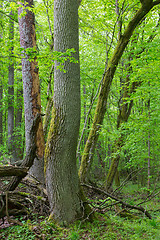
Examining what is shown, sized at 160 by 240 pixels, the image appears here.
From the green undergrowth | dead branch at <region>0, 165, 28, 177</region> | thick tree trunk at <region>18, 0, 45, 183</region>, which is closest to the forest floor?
the green undergrowth

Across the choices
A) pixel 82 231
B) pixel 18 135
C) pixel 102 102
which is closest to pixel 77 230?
pixel 82 231

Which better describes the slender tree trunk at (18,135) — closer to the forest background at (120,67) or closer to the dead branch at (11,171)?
the forest background at (120,67)

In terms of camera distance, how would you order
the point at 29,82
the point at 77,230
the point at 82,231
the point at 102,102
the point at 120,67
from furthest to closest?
1. the point at 120,67
2. the point at 102,102
3. the point at 29,82
4. the point at 82,231
5. the point at 77,230

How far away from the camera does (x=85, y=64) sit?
36.0 ft

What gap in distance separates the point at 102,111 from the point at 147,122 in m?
2.15

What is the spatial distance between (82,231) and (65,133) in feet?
5.77

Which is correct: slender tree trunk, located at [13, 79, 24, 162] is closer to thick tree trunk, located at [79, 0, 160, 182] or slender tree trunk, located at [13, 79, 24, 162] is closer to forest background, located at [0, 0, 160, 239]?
forest background, located at [0, 0, 160, 239]

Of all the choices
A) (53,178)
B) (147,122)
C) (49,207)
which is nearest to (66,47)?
(53,178)

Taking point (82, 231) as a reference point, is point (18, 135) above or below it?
above

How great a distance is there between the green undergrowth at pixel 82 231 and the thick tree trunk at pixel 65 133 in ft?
0.76

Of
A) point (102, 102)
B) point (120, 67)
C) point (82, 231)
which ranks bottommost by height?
point (82, 231)

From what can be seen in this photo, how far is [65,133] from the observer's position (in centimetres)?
348

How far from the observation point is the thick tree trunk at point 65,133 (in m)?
3.46

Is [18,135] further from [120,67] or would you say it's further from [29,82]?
[120,67]
